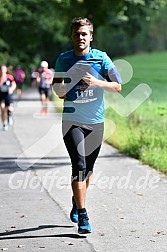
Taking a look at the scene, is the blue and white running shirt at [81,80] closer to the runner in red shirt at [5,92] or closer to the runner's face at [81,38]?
the runner's face at [81,38]

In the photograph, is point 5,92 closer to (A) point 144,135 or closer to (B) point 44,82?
(B) point 44,82

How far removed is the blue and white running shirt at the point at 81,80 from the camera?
7.98 meters

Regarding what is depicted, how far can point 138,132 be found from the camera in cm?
1705

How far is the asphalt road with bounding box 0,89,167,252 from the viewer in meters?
7.60

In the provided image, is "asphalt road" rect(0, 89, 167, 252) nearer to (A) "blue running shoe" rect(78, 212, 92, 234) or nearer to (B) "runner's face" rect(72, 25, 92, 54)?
(A) "blue running shoe" rect(78, 212, 92, 234)

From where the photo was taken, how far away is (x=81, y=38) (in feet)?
25.8

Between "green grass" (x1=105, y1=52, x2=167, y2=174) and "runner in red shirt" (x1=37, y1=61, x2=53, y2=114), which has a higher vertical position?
"green grass" (x1=105, y1=52, x2=167, y2=174)

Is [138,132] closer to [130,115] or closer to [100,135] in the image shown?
[130,115]

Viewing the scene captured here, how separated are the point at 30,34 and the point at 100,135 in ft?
211

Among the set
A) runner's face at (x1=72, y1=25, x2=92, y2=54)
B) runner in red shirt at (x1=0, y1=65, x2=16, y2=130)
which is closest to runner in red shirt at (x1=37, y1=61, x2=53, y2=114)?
runner in red shirt at (x1=0, y1=65, x2=16, y2=130)

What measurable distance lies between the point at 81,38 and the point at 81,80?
0.40 m

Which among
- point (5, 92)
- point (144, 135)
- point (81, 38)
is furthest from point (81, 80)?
point (5, 92)

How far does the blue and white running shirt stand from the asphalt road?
1.13m

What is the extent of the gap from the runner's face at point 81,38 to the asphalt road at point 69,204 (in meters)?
1.76
